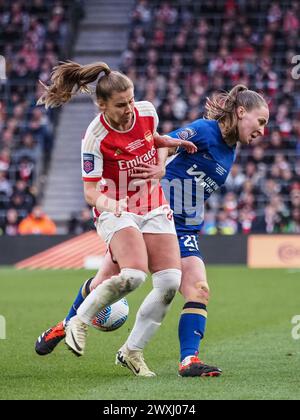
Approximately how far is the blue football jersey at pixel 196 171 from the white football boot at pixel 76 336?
113 cm

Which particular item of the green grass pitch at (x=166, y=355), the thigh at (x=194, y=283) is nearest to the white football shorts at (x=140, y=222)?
the thigh at (x=194, y=283)

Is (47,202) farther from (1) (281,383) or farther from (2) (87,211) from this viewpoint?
(1) (281,383)

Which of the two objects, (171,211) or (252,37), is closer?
(171,211)

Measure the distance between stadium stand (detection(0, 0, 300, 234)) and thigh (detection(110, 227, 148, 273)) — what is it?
16210mm

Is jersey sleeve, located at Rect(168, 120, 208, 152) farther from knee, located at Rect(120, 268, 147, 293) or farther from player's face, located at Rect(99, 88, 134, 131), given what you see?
knee, located at Rect(120, 268, 147, 293)

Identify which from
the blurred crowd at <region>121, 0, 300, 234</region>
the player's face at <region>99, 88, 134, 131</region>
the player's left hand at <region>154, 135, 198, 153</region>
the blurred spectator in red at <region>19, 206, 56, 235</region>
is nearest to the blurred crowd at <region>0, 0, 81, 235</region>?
the blurred spectator in red at <region>19, 206, 56, 235</region>

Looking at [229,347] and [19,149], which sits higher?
[19,149]

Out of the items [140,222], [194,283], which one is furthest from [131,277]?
[194,283]

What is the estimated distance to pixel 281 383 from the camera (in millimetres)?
6797

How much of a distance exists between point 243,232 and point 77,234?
147 inches

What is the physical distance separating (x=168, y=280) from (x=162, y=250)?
221mm

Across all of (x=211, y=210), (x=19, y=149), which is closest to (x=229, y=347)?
(x=211, y=210)

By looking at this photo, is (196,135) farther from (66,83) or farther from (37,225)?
(37,225)

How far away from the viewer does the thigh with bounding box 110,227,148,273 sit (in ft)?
22.8
